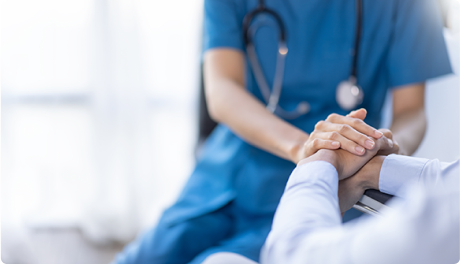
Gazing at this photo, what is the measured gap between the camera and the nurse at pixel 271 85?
26.5 inches

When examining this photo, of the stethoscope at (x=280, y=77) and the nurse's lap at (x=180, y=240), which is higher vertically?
the stethoscope at (x=280, y=77)

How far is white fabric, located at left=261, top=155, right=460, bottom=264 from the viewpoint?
288 mm

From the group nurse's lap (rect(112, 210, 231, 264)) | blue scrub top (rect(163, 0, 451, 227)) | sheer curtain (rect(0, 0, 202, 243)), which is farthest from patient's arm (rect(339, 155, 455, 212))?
sheer curtain (rect(0, 0, 202, 243))

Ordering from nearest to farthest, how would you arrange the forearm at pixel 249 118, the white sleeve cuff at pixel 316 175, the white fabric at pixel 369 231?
1. the white fabric at pixel 369 231
2. the white sleeve cuff at pixel 316 175
3. the forearm at pixel 249 118

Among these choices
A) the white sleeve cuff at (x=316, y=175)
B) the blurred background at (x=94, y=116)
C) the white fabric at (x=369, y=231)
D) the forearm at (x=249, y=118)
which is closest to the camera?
the white fabric at (x=369, y=231)

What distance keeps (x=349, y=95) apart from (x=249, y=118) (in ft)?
0.65

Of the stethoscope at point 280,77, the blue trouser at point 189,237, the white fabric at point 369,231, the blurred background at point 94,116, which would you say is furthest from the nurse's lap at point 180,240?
the blurred background at point 94,116

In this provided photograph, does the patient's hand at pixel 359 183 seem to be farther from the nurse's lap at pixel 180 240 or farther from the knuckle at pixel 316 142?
the nurse's lap at pixel 180 240

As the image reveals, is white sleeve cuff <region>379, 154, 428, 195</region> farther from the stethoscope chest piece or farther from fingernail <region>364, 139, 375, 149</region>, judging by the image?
the stethoscope chest piece

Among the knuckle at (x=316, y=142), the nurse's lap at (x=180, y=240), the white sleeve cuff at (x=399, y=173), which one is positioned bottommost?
the nurse's lap at (x=180, y=240)

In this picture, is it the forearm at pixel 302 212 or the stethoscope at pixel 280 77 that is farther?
the stethoscope at pixel 280 77

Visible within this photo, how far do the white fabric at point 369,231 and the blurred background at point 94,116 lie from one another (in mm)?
885

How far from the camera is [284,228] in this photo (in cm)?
35

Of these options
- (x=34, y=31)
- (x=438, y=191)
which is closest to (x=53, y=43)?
(x=34, y=31)
